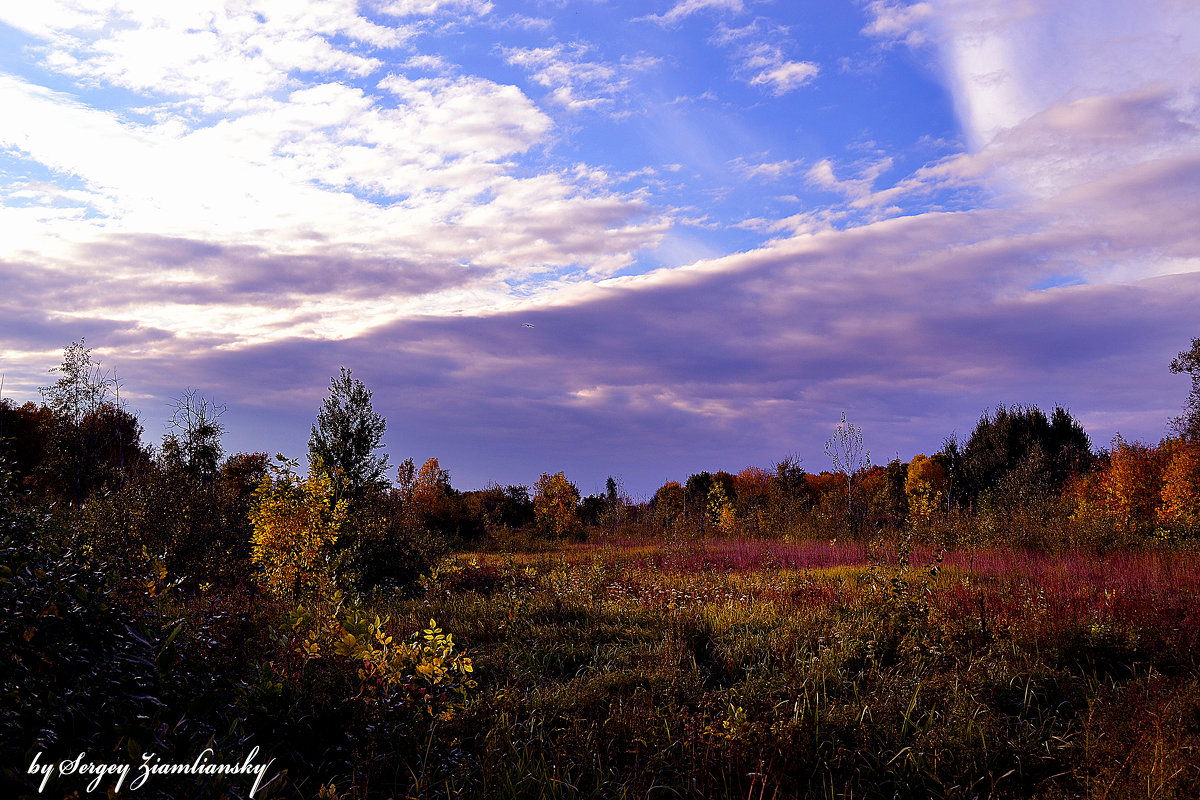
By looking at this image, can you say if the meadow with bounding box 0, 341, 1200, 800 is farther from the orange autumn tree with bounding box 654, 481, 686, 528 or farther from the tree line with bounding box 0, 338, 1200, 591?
the orange autumn tree with bounding box 654, 481, 686, 528

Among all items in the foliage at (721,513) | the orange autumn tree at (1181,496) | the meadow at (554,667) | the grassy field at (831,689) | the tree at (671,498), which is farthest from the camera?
the tree at (671,498)

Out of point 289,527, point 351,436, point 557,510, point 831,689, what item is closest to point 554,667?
point 831,689

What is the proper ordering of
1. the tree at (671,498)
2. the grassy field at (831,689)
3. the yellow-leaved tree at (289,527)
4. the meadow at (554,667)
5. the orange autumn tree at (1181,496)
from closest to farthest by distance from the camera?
the meadow at (554,667)
the grassy field at (831,689)
the yellow-leaved tree at (289,527)
the orange autumn tree at (1181,496)
the tree at (671,498)

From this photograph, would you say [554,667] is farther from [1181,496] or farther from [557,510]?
[557,510]

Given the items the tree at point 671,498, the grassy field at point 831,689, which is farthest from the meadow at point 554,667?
the tree at point 671,498

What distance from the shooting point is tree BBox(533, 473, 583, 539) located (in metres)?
26.6

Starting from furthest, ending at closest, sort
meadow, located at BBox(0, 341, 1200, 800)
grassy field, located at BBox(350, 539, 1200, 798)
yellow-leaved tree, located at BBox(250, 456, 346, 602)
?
yellow-leaved tree, located at BBox(250, 456, 346, 602)
grassy field, located at BBox(350, 539, 1200, 798)
meadow, located at BBox(0, 341, 1200, 800)

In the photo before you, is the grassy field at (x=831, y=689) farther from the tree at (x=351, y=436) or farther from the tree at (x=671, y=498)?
the tree at (x=671, y=498)

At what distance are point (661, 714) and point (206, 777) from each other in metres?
2.95

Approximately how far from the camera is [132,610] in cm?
448

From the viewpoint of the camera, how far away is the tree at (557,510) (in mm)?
26625

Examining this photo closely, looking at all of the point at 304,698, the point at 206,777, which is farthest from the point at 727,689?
the point at 206,777

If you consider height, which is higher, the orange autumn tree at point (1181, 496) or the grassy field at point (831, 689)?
the orange autumn tree at point (1181, 496)

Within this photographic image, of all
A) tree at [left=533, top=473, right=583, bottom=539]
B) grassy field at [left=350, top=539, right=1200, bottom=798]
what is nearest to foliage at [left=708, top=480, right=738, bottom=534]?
tree at [left=533, top=473, right=583, bottom=539]
